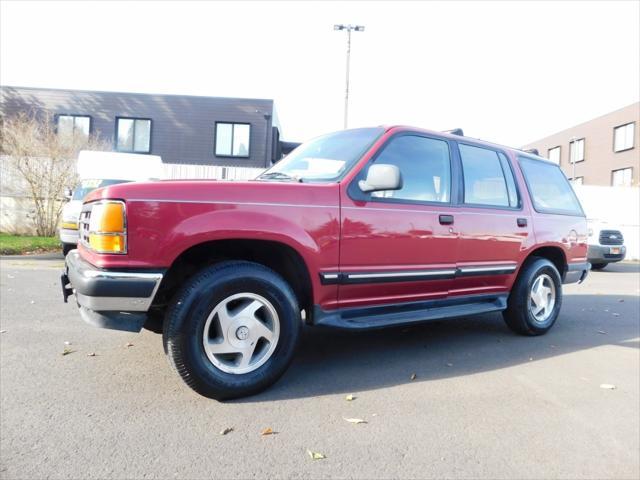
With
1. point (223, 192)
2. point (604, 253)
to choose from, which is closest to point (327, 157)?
point (223, 192)

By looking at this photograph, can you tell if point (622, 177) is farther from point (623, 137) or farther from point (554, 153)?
point (554, 153)

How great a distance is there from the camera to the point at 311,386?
3.22 m

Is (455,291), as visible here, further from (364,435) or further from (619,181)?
(619,181)

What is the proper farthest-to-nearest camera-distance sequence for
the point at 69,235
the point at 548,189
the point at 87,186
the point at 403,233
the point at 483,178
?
the point at 87,186
the point at 69,235
the point at 548,189
the point at 483,178
the point at 403,233

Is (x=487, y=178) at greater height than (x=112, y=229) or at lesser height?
greater

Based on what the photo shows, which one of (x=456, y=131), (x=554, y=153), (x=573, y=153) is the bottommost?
(x=456, y=131)

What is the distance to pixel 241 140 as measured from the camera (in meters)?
24.0

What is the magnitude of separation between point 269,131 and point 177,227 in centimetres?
2185

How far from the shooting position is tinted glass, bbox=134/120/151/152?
23.7m

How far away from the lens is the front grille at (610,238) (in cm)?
1187

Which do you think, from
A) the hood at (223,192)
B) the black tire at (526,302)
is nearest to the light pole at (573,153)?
the black tire at (526,302)

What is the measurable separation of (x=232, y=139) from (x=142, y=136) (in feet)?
15.2

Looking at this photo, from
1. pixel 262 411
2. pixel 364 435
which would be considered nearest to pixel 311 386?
pixel 262 411

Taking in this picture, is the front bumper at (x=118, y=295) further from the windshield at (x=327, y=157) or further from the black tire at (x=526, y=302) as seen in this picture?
the black tire at (x=526, y=302)
